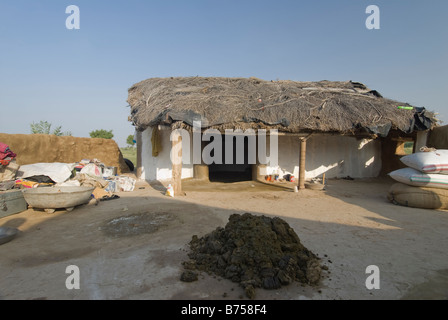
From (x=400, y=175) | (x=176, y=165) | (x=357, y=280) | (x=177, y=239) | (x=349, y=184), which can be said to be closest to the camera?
(x=357, y=280)

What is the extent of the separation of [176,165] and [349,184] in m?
6.39

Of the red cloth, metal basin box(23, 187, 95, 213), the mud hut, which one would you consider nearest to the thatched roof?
the mud hut

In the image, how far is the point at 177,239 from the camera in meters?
3.85

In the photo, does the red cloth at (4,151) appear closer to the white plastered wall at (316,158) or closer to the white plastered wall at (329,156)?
the white plastered wall at (316,158)

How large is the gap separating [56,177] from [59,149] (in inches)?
107

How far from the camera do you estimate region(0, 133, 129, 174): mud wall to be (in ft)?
26.7

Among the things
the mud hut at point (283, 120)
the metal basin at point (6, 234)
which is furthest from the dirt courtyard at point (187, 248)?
the mud hut at point (283, 120)

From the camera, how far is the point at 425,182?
5.68 m

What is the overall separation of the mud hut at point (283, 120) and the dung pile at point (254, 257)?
4.15 meters

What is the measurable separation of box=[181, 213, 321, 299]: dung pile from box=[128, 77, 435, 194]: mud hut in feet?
13.6

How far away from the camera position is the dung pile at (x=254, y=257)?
8.43ft

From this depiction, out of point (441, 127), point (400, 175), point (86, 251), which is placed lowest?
point (86, 251)
